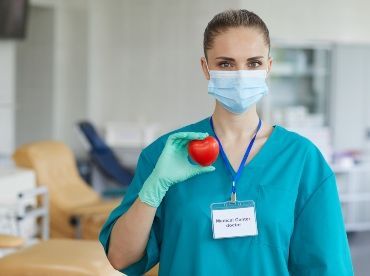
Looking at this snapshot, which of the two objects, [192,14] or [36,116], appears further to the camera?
[36,116]

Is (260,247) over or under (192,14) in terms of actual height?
under

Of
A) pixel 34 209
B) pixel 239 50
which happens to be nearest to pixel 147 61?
pixel 34 209

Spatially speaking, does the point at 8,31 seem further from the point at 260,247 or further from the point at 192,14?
the point at 260,247

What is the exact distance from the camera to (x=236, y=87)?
4.77 feet

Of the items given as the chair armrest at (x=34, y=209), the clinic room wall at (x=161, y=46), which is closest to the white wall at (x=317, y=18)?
the clinic room wall at (x=161, y=46)

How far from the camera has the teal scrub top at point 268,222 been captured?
4.67 feet

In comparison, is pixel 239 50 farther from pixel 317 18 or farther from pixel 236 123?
pixel 317 18

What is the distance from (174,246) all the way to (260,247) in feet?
0.61

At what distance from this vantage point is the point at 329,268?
1420mm

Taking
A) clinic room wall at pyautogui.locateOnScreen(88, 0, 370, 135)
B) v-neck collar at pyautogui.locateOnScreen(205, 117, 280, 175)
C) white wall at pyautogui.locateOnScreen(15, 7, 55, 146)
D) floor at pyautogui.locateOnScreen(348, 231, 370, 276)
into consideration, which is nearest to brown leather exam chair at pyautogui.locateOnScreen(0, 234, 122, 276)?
v-neck collar at pyautogui.locateOnScreen(205, 117, 280, 175)

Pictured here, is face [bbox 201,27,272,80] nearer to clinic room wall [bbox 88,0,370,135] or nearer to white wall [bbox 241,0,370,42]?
white wall [bbox 241,0,370,42]

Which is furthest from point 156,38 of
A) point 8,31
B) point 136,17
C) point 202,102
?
point 8,31

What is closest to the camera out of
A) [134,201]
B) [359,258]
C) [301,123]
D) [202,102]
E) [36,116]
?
[134,201]

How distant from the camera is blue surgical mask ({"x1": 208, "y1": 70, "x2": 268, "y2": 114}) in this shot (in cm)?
146
